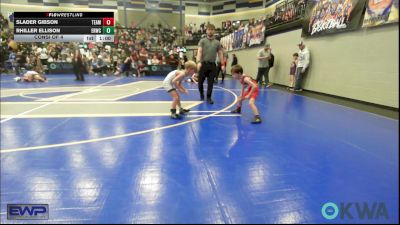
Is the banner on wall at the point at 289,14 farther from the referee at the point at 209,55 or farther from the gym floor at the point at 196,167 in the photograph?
the gym floor at the point at 196,167

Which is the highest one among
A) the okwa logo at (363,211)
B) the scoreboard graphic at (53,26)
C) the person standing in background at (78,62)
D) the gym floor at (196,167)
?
the scoreboard graphic at (53,26)

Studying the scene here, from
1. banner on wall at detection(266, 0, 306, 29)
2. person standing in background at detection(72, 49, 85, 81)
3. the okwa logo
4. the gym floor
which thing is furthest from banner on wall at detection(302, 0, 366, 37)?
the okwa logo

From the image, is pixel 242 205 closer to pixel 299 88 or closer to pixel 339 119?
pixel 339 119

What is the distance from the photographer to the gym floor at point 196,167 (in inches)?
62.3

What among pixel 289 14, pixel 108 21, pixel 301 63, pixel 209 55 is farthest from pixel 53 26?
pixel 289 14

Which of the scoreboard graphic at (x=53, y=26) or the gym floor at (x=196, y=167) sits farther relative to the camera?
the gym floor at (x=196, y=167)

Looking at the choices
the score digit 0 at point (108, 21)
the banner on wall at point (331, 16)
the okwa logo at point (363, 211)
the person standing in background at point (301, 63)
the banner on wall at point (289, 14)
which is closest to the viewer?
the okwa logo at point (363, 211)

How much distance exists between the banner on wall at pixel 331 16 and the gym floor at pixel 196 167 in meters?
3.00

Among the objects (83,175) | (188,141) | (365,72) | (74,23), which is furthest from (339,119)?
(74,23)

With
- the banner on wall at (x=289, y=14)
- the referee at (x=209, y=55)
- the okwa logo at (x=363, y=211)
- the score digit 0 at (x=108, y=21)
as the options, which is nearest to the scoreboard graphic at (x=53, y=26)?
the score digit 0 at (x=108, y=21)

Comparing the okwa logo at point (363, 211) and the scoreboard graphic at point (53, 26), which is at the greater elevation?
the scoreboard graphic at point (53, 26)

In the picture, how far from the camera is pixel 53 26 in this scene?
52.3 inches

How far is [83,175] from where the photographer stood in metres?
2.15

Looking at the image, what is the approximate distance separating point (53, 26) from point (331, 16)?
7.56 m
